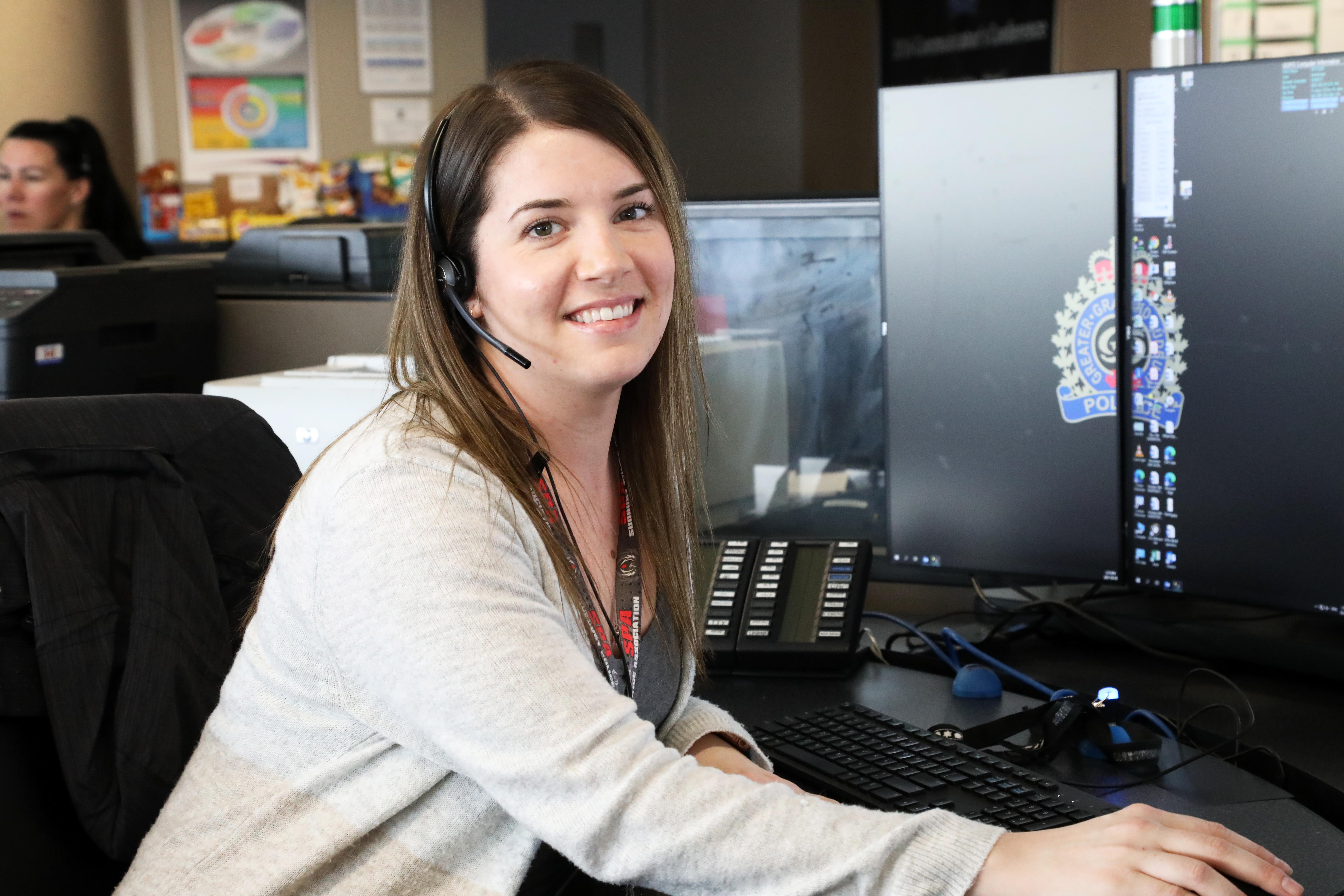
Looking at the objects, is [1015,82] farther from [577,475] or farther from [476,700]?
[476,700]

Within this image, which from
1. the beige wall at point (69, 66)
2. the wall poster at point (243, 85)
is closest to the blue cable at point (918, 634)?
the beige wall at point (69, 66)

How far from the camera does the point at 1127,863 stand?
29.6 inches

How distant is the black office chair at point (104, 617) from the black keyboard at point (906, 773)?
19.5 inches

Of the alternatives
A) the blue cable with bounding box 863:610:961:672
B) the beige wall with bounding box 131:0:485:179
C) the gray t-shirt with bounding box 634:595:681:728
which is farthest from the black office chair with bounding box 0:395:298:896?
the beige wall with bounding box 131:0:485:179

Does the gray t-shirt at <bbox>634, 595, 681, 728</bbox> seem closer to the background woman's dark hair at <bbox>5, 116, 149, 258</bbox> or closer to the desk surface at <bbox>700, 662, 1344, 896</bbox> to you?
the desk surface at <bbox>700, 662, 1344, 896</bbox>

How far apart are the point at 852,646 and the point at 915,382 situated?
1.06 feet

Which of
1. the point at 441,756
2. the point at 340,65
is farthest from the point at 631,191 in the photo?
the point at 340,65

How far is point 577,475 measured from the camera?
1.09 m

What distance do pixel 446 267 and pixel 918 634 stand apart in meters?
0.74

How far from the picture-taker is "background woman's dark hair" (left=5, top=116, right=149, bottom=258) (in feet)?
11.5

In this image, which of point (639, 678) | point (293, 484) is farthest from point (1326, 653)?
point (293, 484)

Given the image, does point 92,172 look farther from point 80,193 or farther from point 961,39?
point 961,39

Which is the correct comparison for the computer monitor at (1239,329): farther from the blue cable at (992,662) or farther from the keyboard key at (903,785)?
the keyboard key at (903,785)

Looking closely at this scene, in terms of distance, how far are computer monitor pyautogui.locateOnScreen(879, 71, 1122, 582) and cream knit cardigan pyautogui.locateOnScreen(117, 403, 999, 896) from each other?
0.68 meters
